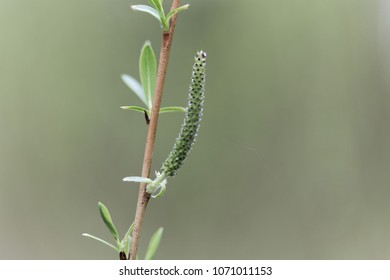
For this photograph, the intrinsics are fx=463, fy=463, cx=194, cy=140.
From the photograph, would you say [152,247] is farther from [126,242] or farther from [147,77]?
[147,77]

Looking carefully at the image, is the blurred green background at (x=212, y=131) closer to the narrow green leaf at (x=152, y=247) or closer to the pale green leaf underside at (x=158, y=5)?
the narrow green leaf at (x=152, y=247)

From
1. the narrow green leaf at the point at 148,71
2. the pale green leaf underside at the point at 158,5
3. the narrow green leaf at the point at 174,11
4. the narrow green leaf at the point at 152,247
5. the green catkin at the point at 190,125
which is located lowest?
the narrow green leaf at the point at 152,247

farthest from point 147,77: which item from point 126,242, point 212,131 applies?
point 212,131

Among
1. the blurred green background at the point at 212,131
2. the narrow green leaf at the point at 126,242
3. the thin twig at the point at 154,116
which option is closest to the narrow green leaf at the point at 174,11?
the thin twig at the point at 154,116

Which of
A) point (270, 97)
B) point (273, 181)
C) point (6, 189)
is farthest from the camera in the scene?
point (270, 97)

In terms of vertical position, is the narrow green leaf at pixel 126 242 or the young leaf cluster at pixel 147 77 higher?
the young leaf cluster at pixel 147 77

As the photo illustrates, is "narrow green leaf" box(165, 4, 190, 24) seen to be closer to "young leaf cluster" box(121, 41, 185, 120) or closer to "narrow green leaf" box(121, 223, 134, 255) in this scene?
"young leaf cluster" box(121, 41, 185, 120)

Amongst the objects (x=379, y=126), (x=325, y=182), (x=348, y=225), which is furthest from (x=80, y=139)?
(x=379, y=126)

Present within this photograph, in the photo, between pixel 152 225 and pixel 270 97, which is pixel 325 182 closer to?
pixel 270 97
